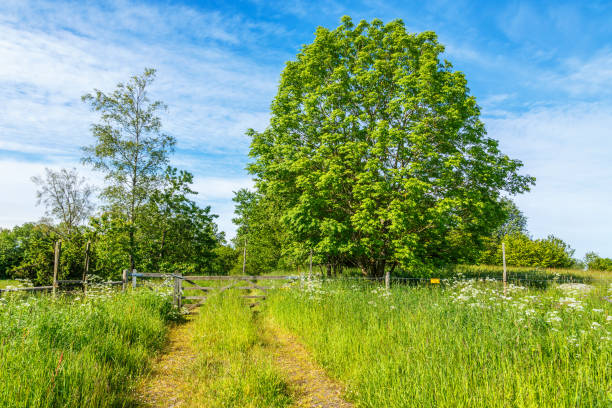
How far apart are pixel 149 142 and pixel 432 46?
17.8 meters

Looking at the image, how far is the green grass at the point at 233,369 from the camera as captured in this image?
4703 millimetres

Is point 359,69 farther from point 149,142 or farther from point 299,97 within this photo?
point 149,142

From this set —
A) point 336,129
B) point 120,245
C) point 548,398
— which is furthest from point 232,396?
point 120,245

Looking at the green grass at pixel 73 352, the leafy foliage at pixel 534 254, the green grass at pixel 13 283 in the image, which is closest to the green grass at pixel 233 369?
the green grass at pixel 73 352

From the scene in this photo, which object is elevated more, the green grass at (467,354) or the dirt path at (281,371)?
the green grass at (467,354)

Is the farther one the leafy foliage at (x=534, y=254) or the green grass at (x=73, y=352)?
the leafy foliage at (x=534, y=254)

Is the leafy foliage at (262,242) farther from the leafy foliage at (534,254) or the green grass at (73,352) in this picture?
the leafy foliage at (534,254)

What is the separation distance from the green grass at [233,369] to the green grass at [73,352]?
110cm

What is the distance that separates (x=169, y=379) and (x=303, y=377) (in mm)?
2451

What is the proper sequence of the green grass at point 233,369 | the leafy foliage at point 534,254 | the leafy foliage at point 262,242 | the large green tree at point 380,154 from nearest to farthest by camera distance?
the green grass at point 233,369, the large green tree at point 380,154, the leafy foliage at point 262,242, the leafy foliage at point 534,254

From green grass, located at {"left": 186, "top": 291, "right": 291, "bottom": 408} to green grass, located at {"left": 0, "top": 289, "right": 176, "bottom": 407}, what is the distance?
3.62 ft

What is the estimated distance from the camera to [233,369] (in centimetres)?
542

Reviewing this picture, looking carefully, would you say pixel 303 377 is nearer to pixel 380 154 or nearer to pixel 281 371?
pixel 281 371

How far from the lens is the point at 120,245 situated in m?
17.9
